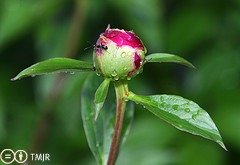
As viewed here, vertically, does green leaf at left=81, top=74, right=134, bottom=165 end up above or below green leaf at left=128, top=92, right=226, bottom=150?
below

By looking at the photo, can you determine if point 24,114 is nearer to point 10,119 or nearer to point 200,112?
point 10,119

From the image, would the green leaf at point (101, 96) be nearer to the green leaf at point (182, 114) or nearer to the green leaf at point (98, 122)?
the green leaf at point (182, 114)

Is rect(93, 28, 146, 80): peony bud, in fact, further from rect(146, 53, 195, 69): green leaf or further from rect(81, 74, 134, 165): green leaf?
rect(81, 74, 134, 165): green leaf

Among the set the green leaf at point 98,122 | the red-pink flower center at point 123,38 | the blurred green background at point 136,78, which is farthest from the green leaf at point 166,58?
the blurred green background at point 136,78

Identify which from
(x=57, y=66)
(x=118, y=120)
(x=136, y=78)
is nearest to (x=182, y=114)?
(x=118, y=120)

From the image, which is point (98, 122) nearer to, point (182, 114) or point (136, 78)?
point (182, 114)

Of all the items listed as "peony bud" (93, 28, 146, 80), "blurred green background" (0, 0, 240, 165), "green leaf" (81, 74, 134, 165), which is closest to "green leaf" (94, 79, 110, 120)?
"peony bud" (93, 28, 146, 80)

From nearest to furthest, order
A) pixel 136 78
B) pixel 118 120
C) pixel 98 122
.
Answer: pixel 118 120, pixel 98 122, pixel 136 78
